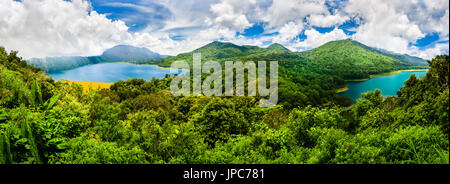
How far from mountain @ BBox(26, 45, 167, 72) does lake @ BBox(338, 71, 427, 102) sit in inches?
2493

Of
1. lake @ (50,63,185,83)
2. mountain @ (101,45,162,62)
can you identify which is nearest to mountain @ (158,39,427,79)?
mountain @ (101,45,162,62)

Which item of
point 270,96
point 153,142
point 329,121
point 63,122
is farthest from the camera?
point 270,96

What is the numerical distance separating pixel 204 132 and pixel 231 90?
39061 millimetres

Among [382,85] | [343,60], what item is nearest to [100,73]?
[382,85]

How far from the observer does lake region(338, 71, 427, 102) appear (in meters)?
32.0

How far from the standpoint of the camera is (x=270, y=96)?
147 feet

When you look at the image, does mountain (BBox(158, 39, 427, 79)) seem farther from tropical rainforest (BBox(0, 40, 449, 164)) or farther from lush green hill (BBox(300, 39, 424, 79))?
tropical rainforest (BBox(0, 40, 449, 164))

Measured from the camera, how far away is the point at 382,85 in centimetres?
3703

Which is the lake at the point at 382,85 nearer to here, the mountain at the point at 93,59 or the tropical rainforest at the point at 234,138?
the tropical rainforest at the point at 234,138

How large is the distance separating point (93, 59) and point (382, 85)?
70427 millimetres

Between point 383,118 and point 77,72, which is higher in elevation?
point 77,72
